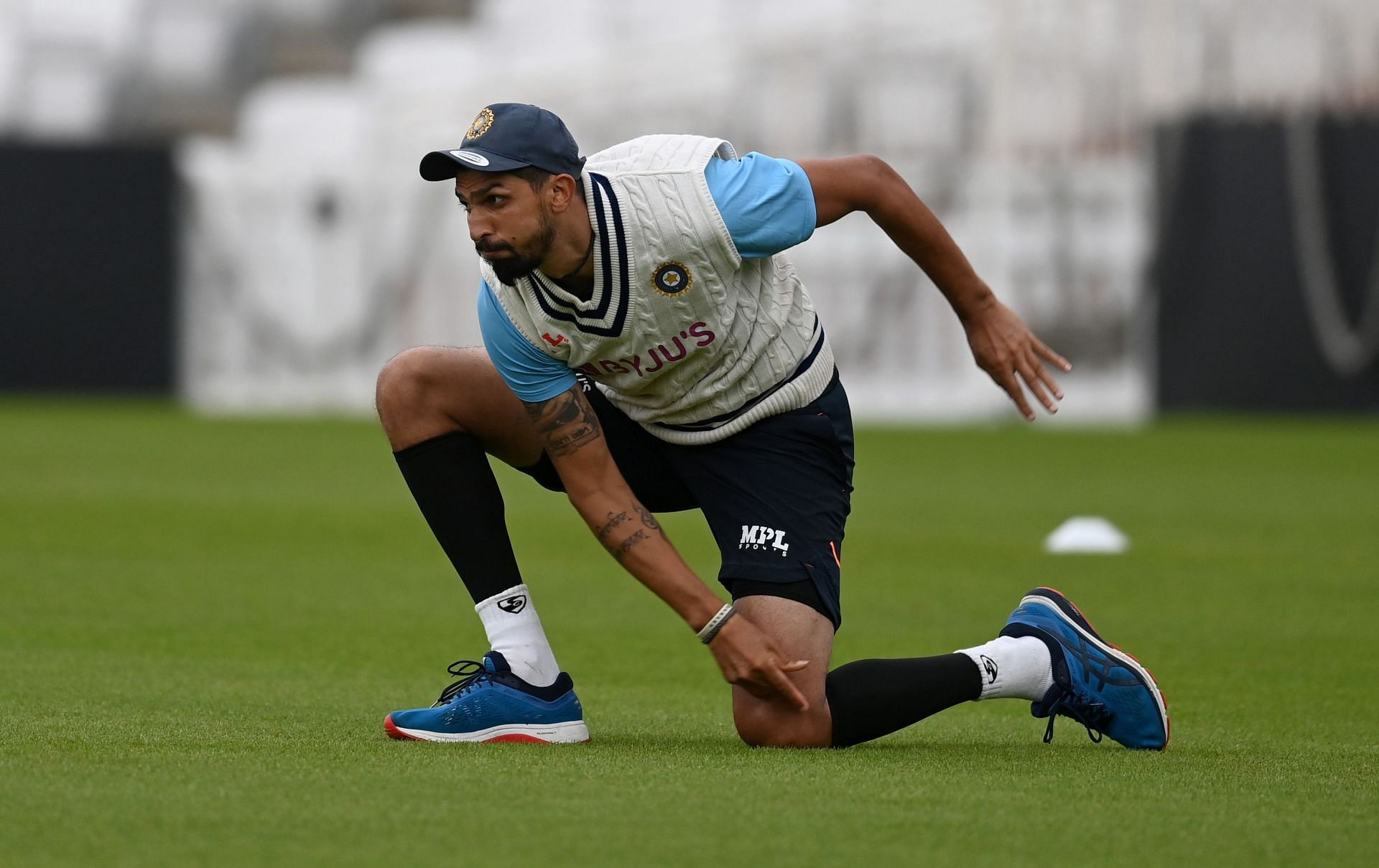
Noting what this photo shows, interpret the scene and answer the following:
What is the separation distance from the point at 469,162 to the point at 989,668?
4.68ft

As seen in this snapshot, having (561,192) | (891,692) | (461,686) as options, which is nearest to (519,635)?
(461,686)

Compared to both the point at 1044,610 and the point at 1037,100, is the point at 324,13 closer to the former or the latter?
the point at 1037,100

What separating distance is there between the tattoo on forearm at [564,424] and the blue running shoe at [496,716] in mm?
467

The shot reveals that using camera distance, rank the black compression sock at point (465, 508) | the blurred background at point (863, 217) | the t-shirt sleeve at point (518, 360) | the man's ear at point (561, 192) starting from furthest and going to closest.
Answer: the blurred background at point (863, 217), the black compression sock at point (465, 508), the t-shirt sleeve at point (518, 360), the man's ear at point (561, 192)

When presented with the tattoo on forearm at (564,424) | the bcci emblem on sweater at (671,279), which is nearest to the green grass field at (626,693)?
the tattoo on forearm at (564,424)

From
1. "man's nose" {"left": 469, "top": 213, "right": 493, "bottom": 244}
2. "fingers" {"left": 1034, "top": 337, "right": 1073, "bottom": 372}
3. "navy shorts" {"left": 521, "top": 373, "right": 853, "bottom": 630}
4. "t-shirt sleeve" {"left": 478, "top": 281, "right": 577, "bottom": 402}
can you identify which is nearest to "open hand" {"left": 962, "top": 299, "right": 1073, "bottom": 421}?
"fingers" {"left": 1034, "top": 337, "right": 1073, "bottom": 372}

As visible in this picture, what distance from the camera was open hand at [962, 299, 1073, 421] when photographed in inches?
162

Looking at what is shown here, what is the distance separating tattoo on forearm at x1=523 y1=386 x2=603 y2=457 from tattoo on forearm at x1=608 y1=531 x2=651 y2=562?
0.23 m

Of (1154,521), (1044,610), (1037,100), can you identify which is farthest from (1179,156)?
(1044,610)

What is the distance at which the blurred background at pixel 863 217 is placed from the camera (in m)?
16.5

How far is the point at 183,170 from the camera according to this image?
19.5 meters

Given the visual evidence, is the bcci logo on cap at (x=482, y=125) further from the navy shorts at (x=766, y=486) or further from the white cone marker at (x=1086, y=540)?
the white cone marker at (x=1086, y=540)

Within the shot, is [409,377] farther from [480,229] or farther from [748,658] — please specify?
[748,658]

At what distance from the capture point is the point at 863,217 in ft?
54.6
